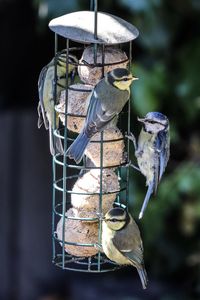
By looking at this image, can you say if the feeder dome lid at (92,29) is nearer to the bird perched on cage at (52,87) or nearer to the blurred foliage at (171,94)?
the bird perched on cage at (52,87)

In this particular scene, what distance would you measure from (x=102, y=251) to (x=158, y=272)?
9.84 ft

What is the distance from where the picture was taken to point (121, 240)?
409 centimetres

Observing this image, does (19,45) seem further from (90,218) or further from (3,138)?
(90,218)

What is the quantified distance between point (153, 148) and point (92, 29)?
0.78 meters

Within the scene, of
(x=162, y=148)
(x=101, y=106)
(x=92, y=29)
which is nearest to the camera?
(x=92, y=29)

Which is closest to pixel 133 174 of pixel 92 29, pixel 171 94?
pixel 171 94

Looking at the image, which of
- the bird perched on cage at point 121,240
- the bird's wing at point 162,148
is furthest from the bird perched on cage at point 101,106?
the bird's wing at point 162,148

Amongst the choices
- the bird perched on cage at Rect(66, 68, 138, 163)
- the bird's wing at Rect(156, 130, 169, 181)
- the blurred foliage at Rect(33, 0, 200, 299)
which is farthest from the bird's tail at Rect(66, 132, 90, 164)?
the blurred foliage at Rect(33, 0, 200, 299)

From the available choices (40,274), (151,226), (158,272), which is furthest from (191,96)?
(40,274)

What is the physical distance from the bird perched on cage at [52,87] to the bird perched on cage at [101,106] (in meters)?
0.23

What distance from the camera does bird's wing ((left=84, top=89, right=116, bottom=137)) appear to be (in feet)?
12.9

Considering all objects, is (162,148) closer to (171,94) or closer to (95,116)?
(95,116)

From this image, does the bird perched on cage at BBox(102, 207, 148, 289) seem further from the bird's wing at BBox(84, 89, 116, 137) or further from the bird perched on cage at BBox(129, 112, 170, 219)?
the bird's wing at BBox(84, 89, 116, 137)

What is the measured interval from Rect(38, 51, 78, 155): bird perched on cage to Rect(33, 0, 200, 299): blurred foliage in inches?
58.0
